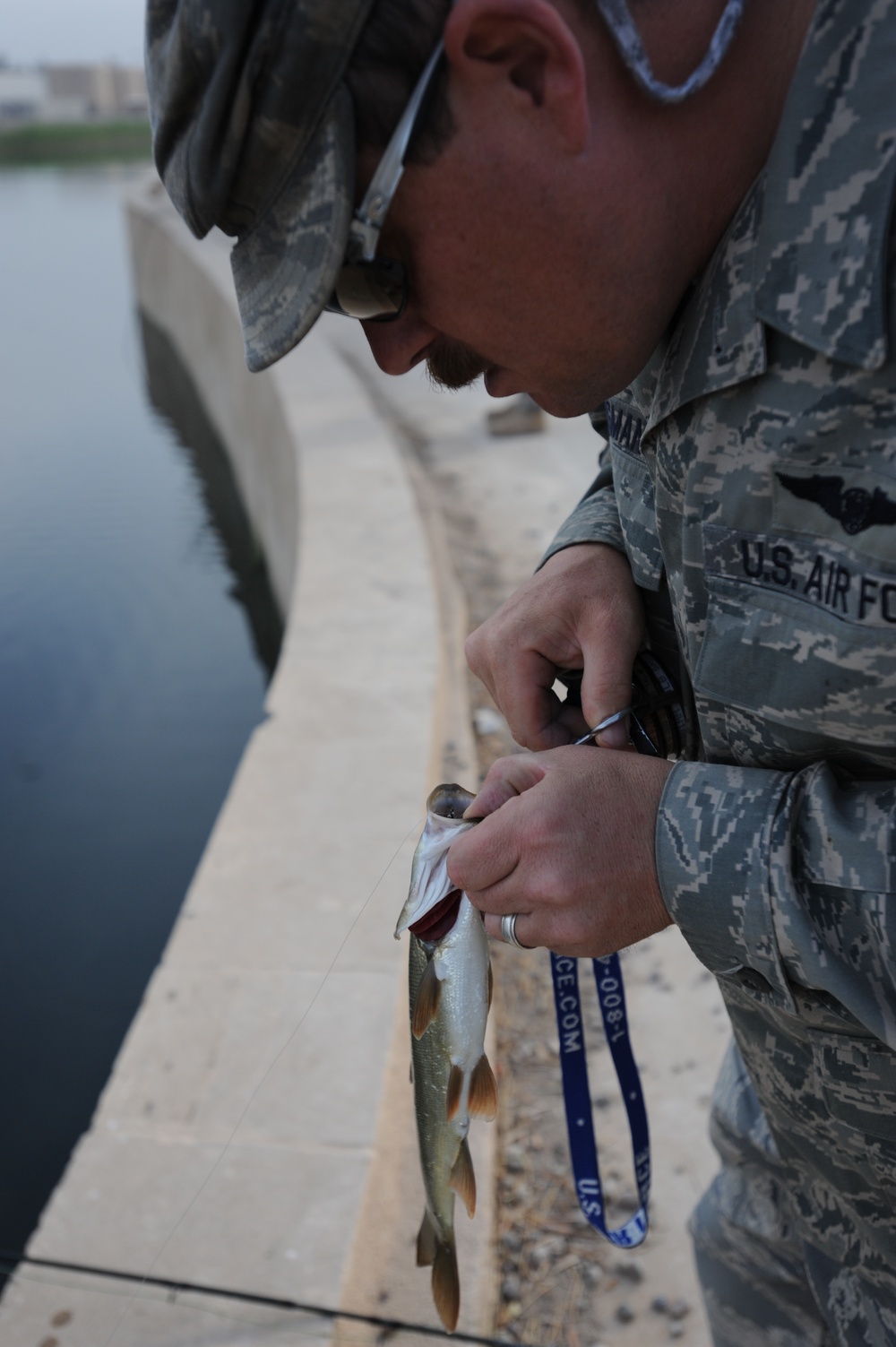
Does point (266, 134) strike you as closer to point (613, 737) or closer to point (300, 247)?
point (300, 247)

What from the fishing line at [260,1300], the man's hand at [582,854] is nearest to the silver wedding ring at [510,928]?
the man's hand at [582,854]

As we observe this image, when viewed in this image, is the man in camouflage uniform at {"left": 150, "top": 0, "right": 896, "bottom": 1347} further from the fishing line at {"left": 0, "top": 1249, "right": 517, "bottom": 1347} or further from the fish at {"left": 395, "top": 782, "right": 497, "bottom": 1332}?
the fishing line at {"left": 0, "top": 1249, "right": 517, "bottom": 1347}

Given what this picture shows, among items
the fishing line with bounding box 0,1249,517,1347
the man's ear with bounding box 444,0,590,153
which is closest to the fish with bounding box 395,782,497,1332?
the fishing line with bounding box 0,1249,517,1347

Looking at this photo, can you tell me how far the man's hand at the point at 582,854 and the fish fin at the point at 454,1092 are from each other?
0.50m

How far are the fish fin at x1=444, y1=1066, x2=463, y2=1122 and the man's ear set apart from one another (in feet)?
4.24

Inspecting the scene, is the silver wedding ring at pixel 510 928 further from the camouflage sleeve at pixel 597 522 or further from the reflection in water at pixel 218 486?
the reflection in water at pixel 218 486

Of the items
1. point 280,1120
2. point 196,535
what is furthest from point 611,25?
point 196,535

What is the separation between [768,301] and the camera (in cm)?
110

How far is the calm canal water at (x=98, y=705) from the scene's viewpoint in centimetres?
516

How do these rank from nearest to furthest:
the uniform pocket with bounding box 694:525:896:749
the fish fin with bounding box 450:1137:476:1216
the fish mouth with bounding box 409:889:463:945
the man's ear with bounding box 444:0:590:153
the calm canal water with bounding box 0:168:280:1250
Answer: the man's ear with bounding box 444:0:590:153, the uniform pocket with bounding box 694:525:896:749, the fish mouth with bounding box 409:889:463:945, the fish fin with bounding box 450:1137:476:1216, the calm canal water with bounding box 0:168:280:1250

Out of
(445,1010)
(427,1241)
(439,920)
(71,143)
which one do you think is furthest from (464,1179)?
(71,143)

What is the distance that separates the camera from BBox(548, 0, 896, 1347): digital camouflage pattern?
1038 mm

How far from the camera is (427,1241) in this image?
2.00 meters

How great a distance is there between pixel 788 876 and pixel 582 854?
23 centimetres
